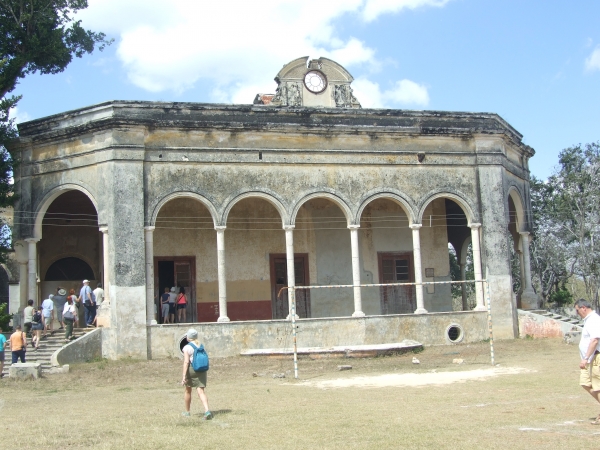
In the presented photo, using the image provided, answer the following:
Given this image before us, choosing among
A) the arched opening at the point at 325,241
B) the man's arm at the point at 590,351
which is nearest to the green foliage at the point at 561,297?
the arched opening at the point at 325,241

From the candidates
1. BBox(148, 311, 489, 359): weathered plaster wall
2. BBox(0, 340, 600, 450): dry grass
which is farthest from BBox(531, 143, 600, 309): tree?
BBox(0, 340, 600, 450): dry grass

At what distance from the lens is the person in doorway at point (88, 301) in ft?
61.6

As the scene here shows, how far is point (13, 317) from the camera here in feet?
64.0

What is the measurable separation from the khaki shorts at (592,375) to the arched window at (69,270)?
672 inches

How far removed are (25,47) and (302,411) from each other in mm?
15274

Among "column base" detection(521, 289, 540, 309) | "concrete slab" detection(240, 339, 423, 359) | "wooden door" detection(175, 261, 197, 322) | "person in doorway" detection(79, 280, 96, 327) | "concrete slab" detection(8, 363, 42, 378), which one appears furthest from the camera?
"column base" detection(521, 289, 540, 309)

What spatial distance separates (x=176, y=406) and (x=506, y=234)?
1279cm

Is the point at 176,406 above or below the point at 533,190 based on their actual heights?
below

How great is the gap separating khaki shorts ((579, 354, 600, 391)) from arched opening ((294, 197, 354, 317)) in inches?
571

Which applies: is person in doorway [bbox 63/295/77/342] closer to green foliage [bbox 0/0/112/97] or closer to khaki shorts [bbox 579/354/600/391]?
green foliage [bbox 0/0/112/97]

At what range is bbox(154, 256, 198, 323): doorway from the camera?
71.2 ft

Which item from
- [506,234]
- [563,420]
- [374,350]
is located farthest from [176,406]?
[506,234]

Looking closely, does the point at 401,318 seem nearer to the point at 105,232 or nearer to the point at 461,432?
the point at 105,232

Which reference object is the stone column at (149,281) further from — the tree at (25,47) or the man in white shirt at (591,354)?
the man in white shirt at (591,354)
